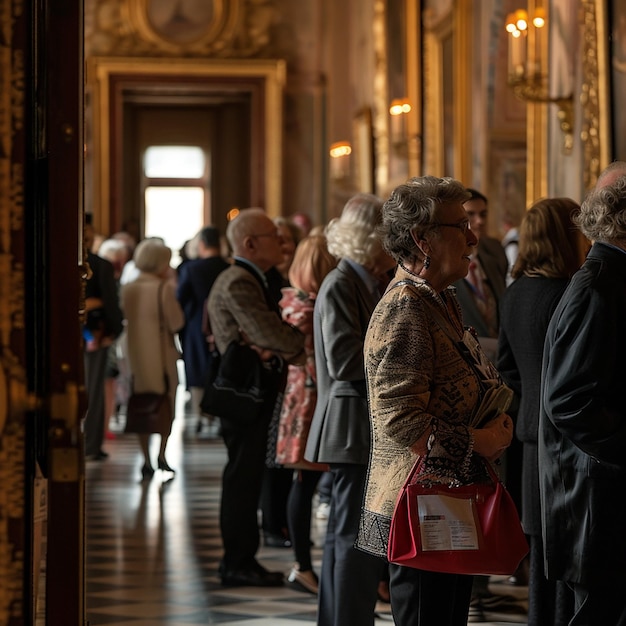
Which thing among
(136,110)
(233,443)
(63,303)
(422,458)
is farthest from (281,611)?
(136,110)

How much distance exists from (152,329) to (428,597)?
6796 millimetres

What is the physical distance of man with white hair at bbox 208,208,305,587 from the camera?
6641 millimetres

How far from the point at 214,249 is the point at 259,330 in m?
6.25

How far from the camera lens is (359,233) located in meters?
5.19

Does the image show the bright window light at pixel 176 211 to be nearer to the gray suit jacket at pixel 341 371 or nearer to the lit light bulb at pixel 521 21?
the lit light bulb at pixel 521 21

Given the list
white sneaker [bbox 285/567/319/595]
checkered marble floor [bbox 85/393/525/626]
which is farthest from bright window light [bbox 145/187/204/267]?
white sneaker [bbox 285/567/319/595]

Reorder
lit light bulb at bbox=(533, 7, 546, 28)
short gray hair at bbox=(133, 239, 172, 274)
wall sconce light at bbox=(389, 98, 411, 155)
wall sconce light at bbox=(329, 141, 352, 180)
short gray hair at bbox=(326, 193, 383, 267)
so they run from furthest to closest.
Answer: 1. wall sconce light at bbox=(329, 141, 352, 180)
2. wall sconce light at bbox=(389, 98, 411, 155)
3. short gray hair at bbox=(133, 239, 172, 274)
4. lit light bulb at bbox=(533, 7, 546, 28)
5. short gray hair at bbox=(326, 193, 383, 267)

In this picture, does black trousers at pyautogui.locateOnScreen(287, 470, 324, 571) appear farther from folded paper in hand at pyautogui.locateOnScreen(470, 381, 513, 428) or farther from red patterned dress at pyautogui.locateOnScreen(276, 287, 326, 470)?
folded paper in hand at pyautogui.locateOnScreen(470, 381, 513, 428)

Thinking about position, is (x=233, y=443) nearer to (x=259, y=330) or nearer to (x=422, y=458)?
(x=259, y=330)

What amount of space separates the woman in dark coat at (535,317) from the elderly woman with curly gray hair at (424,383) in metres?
1.11

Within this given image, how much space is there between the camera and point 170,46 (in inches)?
868

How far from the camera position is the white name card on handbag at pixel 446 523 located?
3535 millimetres

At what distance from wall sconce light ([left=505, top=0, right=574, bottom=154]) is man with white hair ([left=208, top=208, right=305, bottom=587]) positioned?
2609 mm

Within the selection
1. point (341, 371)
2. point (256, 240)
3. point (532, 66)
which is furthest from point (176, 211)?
point (341, 371)
